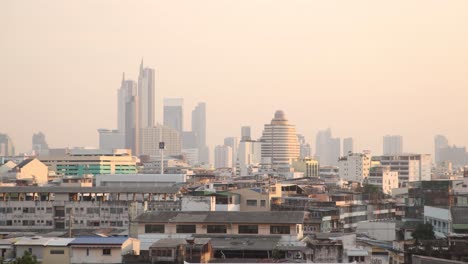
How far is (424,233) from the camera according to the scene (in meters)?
41.8

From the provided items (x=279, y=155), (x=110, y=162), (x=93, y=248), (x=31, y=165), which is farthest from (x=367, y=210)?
(x=279, y=155)

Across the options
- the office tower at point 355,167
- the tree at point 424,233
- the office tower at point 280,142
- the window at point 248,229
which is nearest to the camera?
the window at point 248,229

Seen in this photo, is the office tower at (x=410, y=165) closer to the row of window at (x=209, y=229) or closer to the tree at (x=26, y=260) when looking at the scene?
the row of window at (x=209, y=229)

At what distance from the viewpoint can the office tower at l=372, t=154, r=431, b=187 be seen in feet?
435

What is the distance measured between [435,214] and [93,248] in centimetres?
2004

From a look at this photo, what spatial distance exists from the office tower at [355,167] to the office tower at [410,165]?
4935 mm

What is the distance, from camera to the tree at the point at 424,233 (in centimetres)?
4100

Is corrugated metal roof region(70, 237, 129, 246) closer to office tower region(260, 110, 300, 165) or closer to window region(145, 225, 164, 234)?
window region(145, 225, 164, 234)

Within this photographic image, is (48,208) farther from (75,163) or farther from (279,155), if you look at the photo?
(279,155)

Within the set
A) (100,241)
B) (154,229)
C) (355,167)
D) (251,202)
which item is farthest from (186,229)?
(355,167)

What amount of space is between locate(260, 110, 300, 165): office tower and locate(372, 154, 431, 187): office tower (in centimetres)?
4613

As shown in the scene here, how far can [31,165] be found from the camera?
350 feet

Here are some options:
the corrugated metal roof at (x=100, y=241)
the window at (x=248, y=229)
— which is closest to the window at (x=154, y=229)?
the window at (x=248, y=229)

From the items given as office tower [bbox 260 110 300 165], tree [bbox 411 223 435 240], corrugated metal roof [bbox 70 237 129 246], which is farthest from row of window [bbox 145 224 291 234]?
office tower [bbox 260 110 300 165]
